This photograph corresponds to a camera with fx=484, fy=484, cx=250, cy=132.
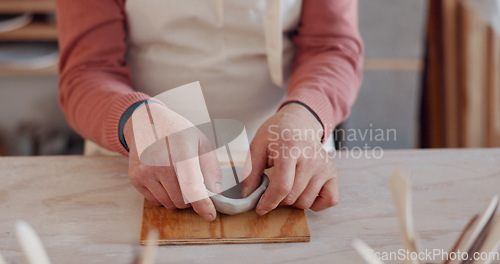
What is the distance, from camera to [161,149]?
530 mm

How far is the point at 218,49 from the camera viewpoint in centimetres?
83

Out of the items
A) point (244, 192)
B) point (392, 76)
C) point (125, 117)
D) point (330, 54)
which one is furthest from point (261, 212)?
point (392, 76)

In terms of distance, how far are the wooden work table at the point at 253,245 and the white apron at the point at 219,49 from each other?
25cm

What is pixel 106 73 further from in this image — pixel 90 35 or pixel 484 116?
pixel 484 116

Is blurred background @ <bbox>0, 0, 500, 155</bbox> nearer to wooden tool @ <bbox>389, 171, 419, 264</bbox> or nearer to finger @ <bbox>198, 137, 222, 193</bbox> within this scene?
finger @ <bbox>198, 137, 222, 193</bbox>

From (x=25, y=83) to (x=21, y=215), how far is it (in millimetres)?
1351

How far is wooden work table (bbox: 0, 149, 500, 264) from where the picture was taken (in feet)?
1.54

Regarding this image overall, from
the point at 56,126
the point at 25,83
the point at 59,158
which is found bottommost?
the point at 56,126

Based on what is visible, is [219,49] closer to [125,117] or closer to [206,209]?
[125,117]

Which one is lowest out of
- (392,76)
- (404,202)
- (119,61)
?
(392,76)

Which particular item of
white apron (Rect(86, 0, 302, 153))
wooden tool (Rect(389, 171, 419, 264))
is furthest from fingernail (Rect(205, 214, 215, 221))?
white apron (Rect(86, 0, 302, 153))

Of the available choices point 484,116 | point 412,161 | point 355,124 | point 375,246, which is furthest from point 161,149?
point 484,116

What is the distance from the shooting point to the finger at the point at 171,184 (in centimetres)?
52

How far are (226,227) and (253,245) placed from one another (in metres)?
0.04
